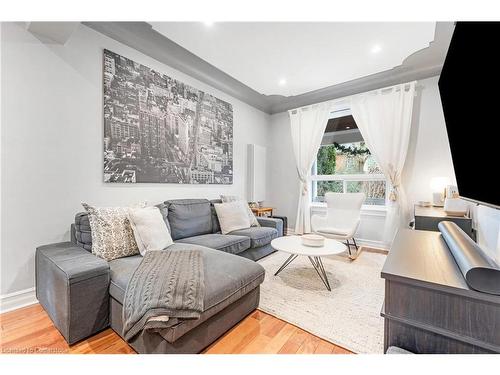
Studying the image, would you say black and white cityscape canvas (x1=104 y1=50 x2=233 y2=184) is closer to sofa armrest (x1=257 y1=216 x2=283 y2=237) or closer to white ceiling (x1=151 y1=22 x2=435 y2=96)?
white ceiling (x1=151 y1=22 x2=435 y2=96)

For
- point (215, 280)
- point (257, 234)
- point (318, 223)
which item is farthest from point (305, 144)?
point (215, 280)

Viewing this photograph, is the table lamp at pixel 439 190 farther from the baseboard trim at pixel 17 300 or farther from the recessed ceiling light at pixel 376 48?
the baseboard trim at pixel 17 300

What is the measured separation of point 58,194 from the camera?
209cm

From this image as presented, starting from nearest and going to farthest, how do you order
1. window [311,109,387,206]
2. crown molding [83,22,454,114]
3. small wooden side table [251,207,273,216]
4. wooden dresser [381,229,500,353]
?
1. wooden dresser [381,229,500,353]
2. crown molding [83,22,454,114]
3. window [311,109,387,206]
4. small wooden side table [251,207,273,216]

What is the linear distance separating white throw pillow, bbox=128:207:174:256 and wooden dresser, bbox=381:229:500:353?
1.82m

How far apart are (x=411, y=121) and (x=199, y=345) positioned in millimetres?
3942

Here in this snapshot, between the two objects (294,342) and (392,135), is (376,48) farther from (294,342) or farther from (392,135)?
(294,342)

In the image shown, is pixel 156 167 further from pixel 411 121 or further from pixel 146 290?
pixel 411 121

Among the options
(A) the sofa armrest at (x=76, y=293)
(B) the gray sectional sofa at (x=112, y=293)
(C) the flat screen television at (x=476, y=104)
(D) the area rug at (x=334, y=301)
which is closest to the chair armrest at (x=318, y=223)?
(D) the area rug at (x=334, y=301)

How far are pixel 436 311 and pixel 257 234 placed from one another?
226cm

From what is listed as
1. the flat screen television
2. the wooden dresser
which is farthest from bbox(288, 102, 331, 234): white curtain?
the wooden dresser

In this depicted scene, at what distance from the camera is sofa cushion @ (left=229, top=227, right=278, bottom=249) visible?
9.29ft

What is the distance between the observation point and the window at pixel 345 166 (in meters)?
3.87

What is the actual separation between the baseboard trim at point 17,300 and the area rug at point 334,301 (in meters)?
1.97
